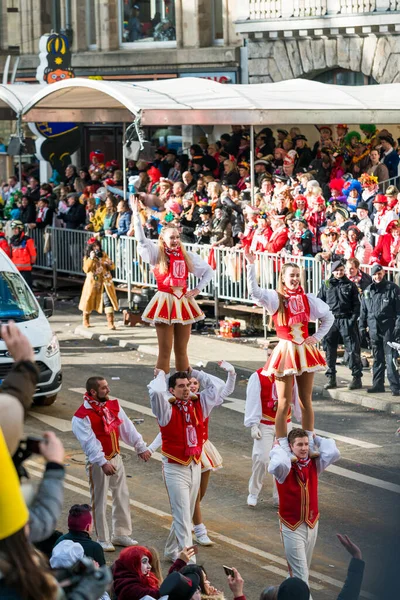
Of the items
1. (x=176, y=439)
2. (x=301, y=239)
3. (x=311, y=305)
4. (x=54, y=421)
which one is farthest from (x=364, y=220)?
(x=176, y=439)

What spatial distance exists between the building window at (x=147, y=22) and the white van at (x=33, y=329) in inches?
705

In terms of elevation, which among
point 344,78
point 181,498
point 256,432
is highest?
point 344,78

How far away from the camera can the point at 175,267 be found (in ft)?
49.5

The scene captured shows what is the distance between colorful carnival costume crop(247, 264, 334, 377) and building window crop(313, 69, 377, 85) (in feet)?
53.1

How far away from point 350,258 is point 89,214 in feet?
28.0

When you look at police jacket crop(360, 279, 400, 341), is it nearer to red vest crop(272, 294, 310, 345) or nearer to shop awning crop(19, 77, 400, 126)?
red vest crop(272, 294, 310, 345)

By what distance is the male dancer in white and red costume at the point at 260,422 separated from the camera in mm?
12109

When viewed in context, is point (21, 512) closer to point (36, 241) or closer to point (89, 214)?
point (89, 214)

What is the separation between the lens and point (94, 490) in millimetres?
11031

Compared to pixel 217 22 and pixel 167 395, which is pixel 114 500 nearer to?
pixel 167 395

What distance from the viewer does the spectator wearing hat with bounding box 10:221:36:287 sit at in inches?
887

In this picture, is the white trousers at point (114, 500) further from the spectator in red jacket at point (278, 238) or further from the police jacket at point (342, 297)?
the spectator in red jacket at point (278, 238)

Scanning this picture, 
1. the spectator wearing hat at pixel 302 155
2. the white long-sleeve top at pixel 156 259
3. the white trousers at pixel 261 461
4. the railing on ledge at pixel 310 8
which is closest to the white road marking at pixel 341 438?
the white long-sleeve top at pixel 156 259

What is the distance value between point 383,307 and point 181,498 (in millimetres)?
6634
